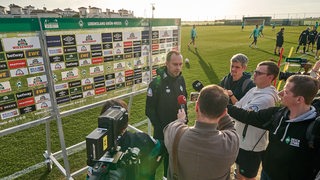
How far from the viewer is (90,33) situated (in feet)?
12.1

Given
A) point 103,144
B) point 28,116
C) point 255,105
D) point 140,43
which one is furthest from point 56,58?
point 255,105

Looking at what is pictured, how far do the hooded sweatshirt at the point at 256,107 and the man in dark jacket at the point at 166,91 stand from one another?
1.15 meters

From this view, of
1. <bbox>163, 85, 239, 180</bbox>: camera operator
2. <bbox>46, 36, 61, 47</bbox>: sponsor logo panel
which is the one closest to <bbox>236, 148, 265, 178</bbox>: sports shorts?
<bbox>163, 85, 239, 180</bbox>: camera operator

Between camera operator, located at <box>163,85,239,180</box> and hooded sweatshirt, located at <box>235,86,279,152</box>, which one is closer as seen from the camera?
camera operator, located at <box>163,85,239,180</box>

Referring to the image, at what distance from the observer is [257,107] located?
286 centimetres

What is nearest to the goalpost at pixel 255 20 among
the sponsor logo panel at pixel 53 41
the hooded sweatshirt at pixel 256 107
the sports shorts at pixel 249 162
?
the hooded sweatshirt at pixel 256 107

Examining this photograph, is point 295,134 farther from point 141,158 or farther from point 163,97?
point 163,97

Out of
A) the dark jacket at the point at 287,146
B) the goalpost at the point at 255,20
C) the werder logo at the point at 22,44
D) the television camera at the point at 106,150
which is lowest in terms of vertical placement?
the dark jacket at the point at 287,146

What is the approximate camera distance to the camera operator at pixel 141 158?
1.54 m

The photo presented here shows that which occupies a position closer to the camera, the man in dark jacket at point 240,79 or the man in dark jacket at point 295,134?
the man in dark jacket at point 295,134

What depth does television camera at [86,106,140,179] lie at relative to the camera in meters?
1.45

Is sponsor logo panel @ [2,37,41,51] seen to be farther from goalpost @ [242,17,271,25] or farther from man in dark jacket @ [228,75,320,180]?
goalpost @ [242,17,271,25]

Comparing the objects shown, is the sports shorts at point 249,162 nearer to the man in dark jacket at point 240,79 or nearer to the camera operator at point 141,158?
the man in dark jacket at point 240,79

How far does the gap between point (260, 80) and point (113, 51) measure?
2.65m
